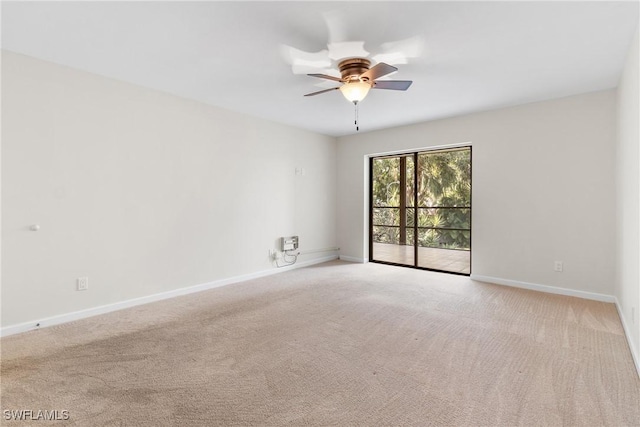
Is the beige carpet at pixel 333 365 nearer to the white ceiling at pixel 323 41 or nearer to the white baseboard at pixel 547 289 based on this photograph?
the white baseboard at pixel 547 289

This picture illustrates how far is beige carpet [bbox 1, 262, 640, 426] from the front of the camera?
179cm

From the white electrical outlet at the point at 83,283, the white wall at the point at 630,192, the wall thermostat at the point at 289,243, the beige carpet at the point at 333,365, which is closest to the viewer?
the beige carpet at the point at 333,365

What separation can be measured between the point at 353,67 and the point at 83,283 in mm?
3467

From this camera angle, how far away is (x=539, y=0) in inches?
81.9

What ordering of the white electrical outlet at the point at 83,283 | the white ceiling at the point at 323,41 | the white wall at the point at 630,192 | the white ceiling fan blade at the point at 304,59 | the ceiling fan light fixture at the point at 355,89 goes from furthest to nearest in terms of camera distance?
the white electrical outlet at the point at 83,283 < the ceiling fan light fixture at the point at 355,89 < the white ceiling fan blade at the point at 304,59 < the white wall at the point at 630,192 < the white ceiling at the point at 323,41

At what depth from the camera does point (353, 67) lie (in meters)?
2.87

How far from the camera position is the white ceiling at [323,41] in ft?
7.19

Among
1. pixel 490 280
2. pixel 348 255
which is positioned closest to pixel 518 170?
pixel 490 280

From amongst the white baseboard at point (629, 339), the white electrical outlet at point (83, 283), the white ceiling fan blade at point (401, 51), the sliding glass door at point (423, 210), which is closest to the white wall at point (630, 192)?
the white baseboard at point (629, 339)

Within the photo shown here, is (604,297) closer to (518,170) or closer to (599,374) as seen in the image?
(518,170)

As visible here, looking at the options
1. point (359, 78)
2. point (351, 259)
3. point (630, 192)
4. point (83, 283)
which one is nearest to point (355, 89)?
point (359, 78)

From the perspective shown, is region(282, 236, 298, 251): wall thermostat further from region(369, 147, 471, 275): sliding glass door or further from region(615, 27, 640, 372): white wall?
region(615, 27, 640, 372): white wall

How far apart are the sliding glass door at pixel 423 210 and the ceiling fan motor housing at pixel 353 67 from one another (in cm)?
292

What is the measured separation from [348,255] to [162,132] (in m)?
4.06
